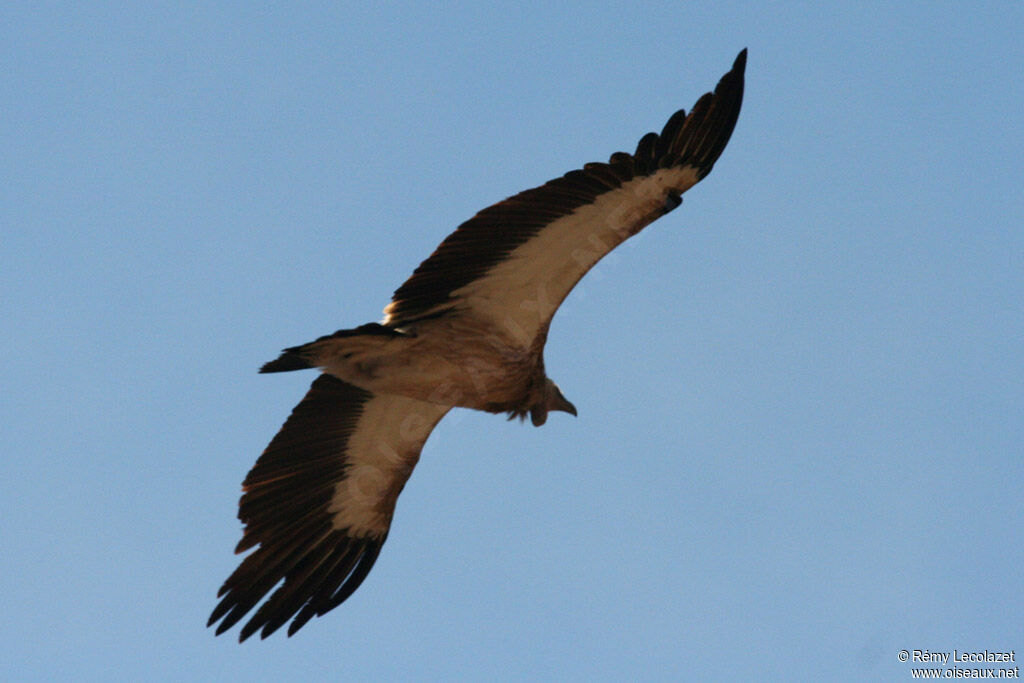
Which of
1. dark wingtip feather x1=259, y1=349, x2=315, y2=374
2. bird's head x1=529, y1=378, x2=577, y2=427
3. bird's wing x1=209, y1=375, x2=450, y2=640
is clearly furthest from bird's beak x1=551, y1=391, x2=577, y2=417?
dark wingtip feather x1=259, y1=349, x2=315, y2=374

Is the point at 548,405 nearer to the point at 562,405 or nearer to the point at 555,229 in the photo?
the point at 562,405

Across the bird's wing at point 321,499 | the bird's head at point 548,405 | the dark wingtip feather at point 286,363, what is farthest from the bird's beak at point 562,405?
the dark wingtip feather at point 286,363

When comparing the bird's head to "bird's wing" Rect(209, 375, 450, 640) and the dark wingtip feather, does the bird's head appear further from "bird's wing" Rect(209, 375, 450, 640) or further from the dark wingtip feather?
the dark wingtip feather

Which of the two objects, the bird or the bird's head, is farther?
the bird's head

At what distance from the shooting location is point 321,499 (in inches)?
401

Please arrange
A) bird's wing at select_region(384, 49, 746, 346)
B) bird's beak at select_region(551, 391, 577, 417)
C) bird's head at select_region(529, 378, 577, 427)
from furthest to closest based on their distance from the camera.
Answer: bird's beak at select_region(551, 391, 577, 417)
bird's head at select_region(529, 378, 577, 427)
bird's wing at select_region(384, 49, 746, 346)

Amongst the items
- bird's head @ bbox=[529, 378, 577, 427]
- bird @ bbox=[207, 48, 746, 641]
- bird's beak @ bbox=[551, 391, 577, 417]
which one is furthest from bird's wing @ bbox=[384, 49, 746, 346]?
bird's beak @ bbox=[551, 391, 577, 417]

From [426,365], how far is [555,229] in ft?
4.84

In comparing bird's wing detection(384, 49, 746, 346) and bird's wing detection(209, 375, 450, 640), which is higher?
bird's wing detection(384, 49, 746, 346)

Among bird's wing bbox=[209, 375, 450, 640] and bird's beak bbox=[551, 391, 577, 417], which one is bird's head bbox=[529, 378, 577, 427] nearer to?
bird's beak bbox=[551, 391, 577, 417]

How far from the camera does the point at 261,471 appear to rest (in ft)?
32.4

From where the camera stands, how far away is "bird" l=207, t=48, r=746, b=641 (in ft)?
26.6

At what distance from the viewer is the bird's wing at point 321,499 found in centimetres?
973

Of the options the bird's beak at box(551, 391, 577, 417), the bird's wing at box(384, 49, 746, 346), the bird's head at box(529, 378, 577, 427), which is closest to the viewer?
the bird's wing at box(384, 49, 746, 346)
